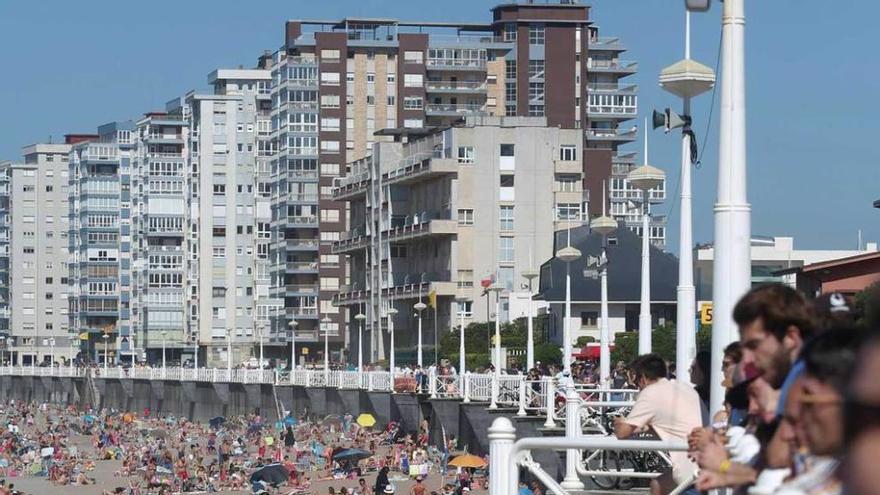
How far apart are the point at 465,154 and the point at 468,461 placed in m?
50.2

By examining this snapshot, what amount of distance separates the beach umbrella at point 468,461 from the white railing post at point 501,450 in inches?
1134

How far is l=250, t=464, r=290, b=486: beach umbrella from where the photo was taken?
43000 mm

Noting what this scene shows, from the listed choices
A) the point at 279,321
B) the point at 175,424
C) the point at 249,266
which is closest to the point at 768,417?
the point at 175,424

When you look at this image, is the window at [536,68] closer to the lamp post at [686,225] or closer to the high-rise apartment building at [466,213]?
the high-rise apartment building at [466,213]

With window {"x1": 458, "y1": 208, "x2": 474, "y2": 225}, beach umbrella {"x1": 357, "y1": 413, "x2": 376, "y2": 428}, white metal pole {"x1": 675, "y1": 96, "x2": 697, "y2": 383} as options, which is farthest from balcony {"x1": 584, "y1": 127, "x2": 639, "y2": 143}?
white metal pole {"x1": 675, "y1": 96, "x2": 697, "y2": 383}

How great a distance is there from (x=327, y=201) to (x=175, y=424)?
118 feet

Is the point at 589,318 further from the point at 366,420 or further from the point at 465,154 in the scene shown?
the point at 366,420

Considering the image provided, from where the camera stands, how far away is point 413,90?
11419 cm

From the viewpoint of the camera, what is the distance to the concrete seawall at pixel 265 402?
41.5m

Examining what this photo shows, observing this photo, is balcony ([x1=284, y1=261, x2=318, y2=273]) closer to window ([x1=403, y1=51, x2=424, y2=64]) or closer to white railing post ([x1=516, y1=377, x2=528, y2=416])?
window ([x1=403, y1=51, x2=424, y2=64])

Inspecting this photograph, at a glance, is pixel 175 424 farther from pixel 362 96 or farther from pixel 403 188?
pixel 362 96

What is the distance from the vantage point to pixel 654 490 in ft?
29.2

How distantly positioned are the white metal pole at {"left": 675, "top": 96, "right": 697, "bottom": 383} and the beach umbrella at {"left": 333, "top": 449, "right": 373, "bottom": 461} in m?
29.9

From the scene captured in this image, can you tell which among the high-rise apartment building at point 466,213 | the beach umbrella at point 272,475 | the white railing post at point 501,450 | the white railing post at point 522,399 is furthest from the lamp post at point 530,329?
the high-rise apartment building at point 466,213
